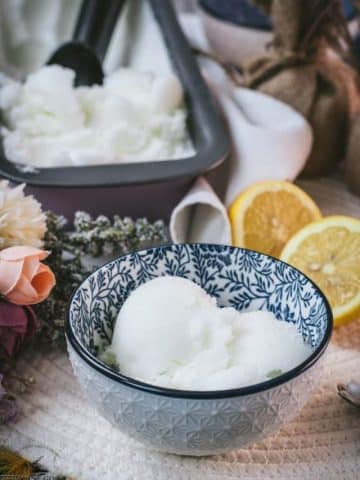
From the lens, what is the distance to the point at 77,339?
0.66m

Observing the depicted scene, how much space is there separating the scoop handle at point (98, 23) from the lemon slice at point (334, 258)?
613mm

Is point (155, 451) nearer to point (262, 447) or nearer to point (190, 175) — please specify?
point (262, 447)

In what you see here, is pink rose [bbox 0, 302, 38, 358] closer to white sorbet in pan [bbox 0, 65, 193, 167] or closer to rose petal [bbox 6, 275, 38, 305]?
rose petal [bbox 6, 275, 38, 305]

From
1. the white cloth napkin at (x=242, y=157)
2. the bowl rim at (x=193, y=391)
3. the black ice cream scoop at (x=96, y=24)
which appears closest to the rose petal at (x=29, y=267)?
the bowl rim at (x=193, y=391)

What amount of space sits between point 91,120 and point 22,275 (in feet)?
1.45

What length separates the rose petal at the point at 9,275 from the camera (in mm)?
741

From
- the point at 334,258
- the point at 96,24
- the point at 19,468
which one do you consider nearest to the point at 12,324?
the point at 19,468

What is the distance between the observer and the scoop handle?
1369 mm

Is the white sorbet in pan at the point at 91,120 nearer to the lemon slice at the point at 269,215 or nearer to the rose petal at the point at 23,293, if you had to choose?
the lemon slice at the point at 269,215

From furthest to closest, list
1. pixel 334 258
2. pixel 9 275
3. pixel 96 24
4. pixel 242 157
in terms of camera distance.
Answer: pixel 96 24, pixel 242 157, pixel 334 258, pixel 9 275

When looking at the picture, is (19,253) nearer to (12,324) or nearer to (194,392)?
(12,324)

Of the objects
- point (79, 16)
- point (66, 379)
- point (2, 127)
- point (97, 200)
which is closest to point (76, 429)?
point (66, 379)

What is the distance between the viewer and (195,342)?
69 cm

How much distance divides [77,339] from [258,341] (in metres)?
0.16
